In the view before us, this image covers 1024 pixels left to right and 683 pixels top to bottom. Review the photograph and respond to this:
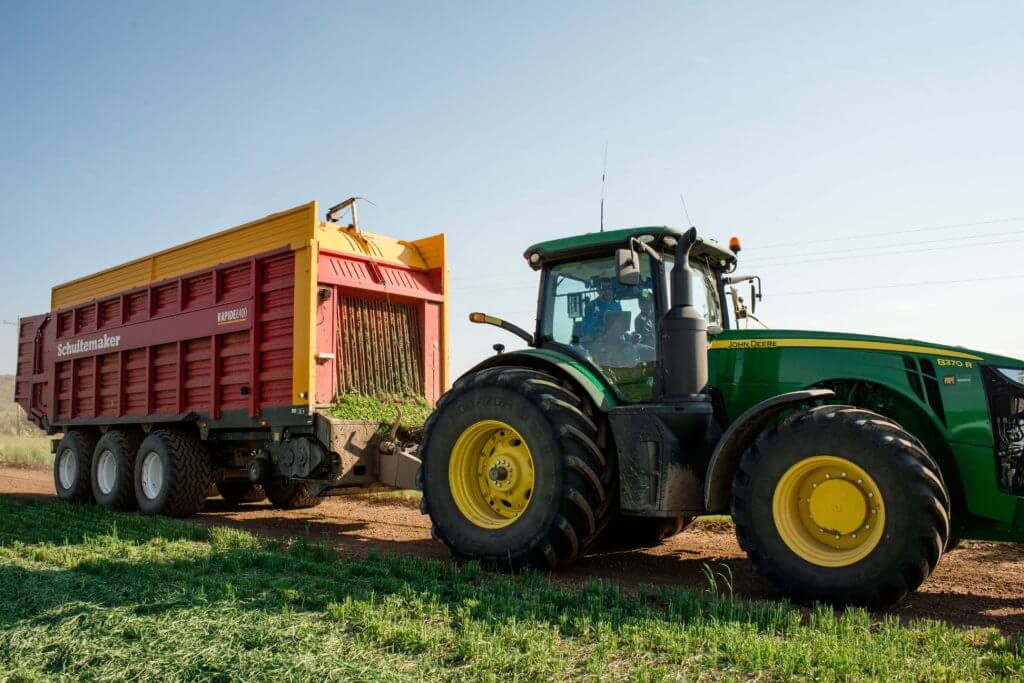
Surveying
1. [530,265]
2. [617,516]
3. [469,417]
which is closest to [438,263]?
[530,265]

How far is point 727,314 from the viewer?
6914mm

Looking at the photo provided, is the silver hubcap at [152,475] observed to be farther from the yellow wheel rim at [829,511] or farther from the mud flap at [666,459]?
the yellow wheel rim at [829,511]

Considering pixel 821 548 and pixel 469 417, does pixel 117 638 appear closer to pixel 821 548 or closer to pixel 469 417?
pixel 469 417

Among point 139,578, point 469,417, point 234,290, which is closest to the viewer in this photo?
point 139,578

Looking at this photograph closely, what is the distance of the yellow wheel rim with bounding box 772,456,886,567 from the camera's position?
4.82 metres

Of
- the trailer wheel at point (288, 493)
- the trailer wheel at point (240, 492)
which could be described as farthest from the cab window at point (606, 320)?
the trailer wheel at point (240, 492)

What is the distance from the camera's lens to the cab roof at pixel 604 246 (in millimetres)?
6266

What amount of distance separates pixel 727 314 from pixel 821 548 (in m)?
2.42

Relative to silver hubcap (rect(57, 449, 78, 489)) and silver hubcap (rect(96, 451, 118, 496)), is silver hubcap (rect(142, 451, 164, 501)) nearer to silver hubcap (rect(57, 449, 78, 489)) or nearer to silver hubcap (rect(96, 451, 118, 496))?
silver hubcap (rect(96, 451, 118, 496))

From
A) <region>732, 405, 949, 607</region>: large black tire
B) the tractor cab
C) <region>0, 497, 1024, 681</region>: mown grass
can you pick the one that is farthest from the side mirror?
<region>0, 497, 1024, 681</region>: mown grass

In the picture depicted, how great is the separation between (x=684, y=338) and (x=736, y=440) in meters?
0.77

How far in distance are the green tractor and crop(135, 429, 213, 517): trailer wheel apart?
14.7 feet

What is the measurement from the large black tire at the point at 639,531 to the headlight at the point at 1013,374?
2771mm

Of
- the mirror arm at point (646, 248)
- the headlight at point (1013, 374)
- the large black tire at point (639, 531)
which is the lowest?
the large black tire at point (639, 531)
